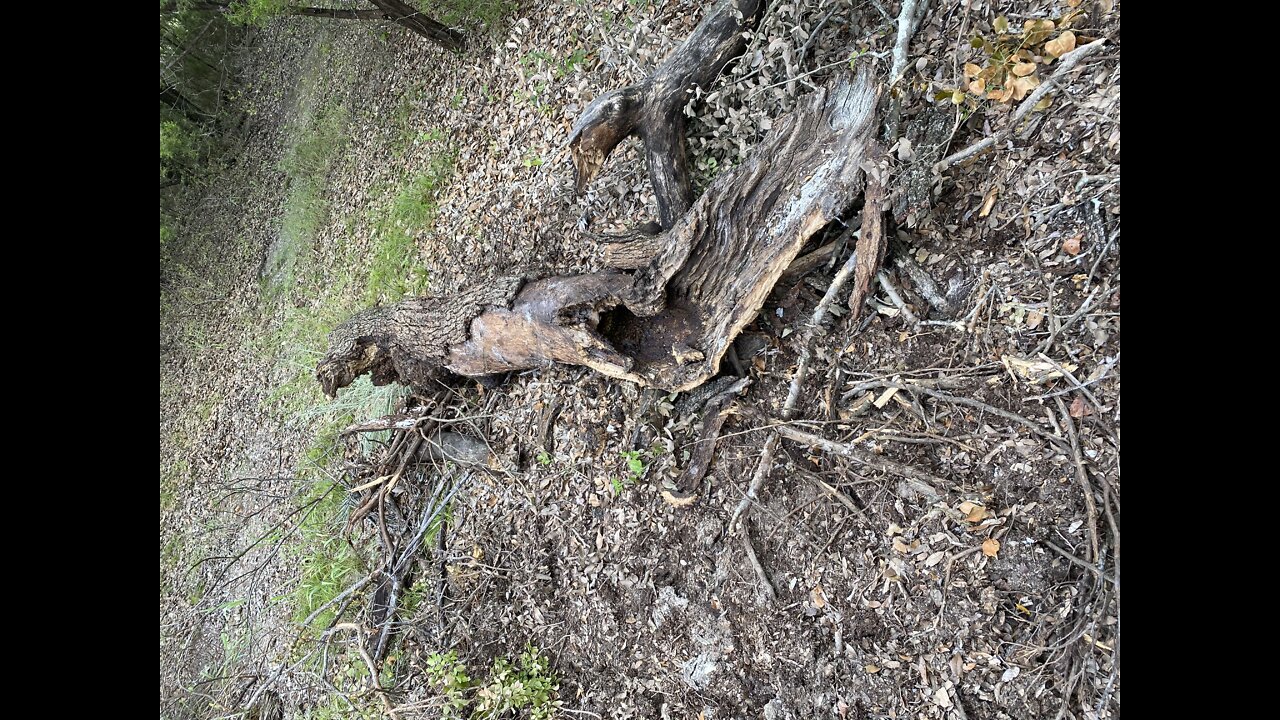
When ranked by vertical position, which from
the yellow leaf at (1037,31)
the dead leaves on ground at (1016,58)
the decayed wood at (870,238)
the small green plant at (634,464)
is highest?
the yellow leaf at (1037,31)

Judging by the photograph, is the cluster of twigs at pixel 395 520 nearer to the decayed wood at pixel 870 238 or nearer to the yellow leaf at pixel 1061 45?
the decayed wood at pixel 870 238

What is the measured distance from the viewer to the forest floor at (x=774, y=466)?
2.23 m

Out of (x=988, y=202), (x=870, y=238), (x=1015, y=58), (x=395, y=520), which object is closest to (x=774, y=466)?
(x=870, y=238)

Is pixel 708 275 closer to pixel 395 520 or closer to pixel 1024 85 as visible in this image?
pixel 1024 85

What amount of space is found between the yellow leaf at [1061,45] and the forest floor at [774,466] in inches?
4.1

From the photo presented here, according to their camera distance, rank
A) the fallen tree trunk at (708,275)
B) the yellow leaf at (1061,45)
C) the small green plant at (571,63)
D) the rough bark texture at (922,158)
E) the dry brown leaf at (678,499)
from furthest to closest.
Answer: the small green plant at (571,63) → the dry brown leaf at (678,499) → the fallen tree trunk at (708,275) → the rough bark texture at (922,158) → the yellow leaf at (1061,45)

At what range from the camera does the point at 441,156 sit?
5410 mm

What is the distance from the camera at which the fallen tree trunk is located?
8.55 ft

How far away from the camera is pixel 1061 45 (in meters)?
2.23

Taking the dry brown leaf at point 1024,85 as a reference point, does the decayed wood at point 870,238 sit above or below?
below

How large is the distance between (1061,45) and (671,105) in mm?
1585

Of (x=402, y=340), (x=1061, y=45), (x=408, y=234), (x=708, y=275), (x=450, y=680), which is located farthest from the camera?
(x=408, y=234)

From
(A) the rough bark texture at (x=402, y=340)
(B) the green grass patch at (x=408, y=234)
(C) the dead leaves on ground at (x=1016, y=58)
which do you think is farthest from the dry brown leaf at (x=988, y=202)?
(B) the green grass patch at (x=408, y=234)
